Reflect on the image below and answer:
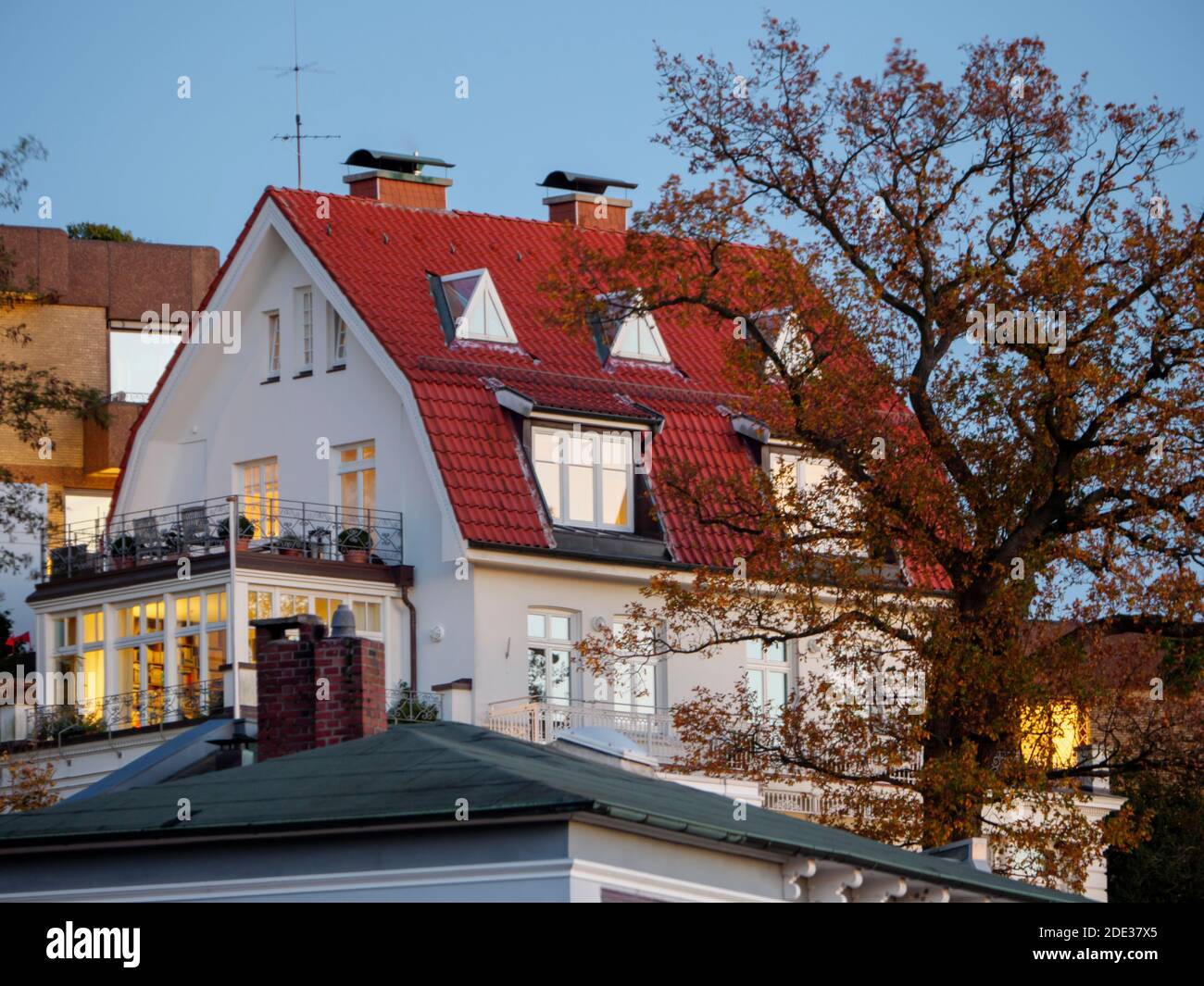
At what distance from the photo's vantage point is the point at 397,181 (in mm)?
52188

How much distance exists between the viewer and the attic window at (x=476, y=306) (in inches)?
1871

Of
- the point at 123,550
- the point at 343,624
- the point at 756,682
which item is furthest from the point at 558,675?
the point at 343,624

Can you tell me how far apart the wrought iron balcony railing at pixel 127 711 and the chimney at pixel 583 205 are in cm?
1535

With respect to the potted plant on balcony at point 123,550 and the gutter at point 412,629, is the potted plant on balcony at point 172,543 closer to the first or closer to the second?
the potted plant on balcony at point 123,550

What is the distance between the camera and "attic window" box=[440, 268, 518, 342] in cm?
4753

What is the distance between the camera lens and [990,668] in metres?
36.2

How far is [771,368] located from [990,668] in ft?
18.6

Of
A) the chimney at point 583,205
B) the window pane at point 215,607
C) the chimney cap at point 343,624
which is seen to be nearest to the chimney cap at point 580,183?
the chimney at point 583,205

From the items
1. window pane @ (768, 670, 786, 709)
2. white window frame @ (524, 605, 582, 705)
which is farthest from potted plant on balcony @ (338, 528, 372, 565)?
window pane @ (768, 670, 786, 709)

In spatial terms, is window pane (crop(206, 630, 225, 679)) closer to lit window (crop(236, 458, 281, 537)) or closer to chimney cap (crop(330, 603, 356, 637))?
lit window (crop(236, 458, 281, 537))

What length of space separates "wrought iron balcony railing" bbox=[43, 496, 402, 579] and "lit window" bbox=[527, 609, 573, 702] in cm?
275

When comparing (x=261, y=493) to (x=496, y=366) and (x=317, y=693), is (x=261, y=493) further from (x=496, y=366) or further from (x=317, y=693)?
(x=317, y=693)
